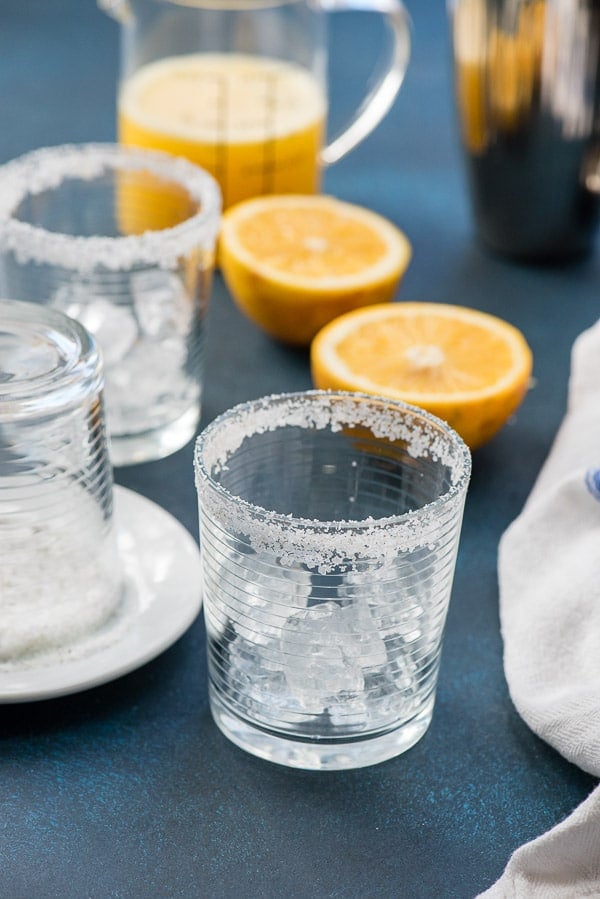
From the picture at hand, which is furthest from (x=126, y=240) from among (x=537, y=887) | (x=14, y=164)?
(x=537, y=887)

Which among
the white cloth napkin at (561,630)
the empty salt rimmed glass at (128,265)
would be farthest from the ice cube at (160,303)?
the white cloth napkin at (561,630)

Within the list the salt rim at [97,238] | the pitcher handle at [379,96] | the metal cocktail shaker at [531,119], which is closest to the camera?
the salt rim at [97,238]

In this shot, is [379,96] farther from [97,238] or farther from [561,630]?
[561,630]

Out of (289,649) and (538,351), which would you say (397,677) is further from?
(538,351)

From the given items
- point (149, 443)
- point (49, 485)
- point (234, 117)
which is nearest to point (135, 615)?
point (49, 485)

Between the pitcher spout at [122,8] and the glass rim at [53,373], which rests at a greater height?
the pitcher spout at [122,8]

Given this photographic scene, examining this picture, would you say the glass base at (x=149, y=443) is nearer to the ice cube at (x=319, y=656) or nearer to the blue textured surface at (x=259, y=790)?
the blue textured surface at (x=259, y=790)

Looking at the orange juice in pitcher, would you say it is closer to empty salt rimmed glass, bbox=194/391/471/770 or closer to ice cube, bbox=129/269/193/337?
ice cube, bbox=129/269/193/337
